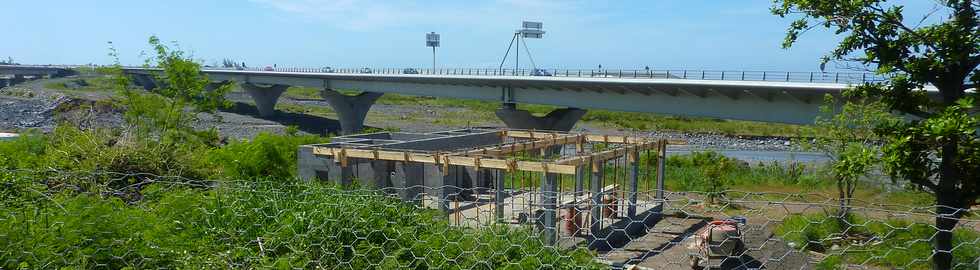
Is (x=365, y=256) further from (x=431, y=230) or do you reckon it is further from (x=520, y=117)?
(x=520, y=117)

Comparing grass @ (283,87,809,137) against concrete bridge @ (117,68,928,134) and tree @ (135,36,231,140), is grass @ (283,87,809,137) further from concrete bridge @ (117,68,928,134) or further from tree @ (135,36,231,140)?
tree @ (135,36,231,140)

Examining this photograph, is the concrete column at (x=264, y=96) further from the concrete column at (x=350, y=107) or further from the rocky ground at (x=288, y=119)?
the concrete column at (x=350, y=107)

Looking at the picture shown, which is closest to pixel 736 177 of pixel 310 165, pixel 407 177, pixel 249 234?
pixel 407 177

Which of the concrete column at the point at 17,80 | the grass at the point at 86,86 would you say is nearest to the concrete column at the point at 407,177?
the grass at the point at 86,86

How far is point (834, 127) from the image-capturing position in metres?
13.9

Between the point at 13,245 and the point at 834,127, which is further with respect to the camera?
the point at 834,127

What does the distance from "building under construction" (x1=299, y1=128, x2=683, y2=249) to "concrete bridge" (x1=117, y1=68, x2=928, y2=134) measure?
446cm

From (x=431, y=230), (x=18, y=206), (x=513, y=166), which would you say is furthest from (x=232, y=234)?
(x=513, y=166)

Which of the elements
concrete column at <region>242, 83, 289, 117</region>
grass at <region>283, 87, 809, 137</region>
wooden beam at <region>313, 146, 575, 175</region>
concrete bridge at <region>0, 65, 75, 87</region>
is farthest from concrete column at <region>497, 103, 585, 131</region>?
concrete bridge at <region>0, 65, 75, 87</region>

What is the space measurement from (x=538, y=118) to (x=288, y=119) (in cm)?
2520

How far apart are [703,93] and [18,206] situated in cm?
1982

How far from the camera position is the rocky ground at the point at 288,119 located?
3591 centimetres

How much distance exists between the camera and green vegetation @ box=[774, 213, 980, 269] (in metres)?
4.70

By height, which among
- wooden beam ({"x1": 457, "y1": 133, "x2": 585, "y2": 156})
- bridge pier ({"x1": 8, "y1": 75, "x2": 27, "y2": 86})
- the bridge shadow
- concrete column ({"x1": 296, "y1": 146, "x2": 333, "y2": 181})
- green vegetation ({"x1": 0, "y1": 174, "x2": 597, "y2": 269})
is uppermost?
green vegetation ({"x1": 0, "y1": 174, "x2": 597, "y2": 269})
